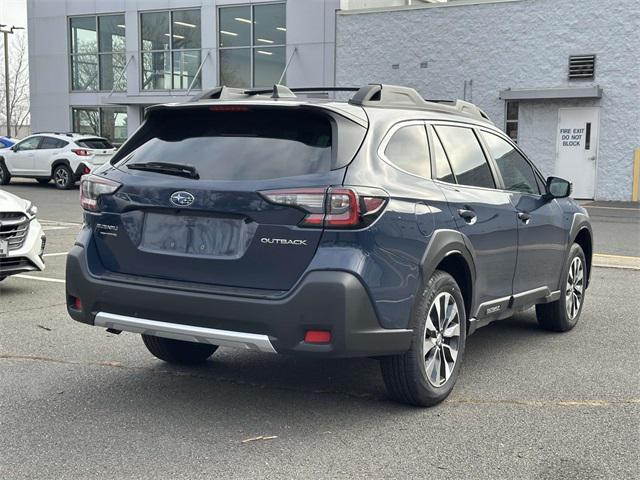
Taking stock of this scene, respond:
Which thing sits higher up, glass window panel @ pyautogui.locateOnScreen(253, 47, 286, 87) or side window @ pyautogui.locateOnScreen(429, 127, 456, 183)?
glass window panel @ pyautogui.locateOnScreen(253, 47, 286, 87)

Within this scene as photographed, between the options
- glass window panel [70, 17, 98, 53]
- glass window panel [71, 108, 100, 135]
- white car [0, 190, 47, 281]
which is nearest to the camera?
white car [0, 190, 47, 281]

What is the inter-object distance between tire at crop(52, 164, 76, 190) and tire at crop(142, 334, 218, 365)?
1865 cm

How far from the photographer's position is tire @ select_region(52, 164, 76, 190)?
22859 millimetres

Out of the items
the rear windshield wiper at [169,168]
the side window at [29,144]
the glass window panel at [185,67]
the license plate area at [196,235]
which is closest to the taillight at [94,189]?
the rear windshield wiper at [169,168]

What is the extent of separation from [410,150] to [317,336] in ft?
4.52

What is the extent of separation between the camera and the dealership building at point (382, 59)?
21.1m

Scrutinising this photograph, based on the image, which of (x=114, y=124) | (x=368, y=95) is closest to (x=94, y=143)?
(x=114, y=124)

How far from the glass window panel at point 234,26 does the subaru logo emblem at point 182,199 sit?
2349 cm

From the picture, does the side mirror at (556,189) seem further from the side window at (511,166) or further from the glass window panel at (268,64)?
the glass window panel at (268,64)

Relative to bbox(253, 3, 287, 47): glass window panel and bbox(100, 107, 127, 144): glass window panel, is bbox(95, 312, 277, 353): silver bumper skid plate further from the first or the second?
bbox(100, 107, 127, 144): glass window panel

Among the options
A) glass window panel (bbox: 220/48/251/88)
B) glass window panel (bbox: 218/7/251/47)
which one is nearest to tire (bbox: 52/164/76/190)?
glass window panel (bbox: 220/48/251/88)

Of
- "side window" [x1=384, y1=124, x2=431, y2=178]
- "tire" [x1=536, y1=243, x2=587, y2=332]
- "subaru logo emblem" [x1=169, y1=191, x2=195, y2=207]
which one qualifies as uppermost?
"side window" [x1=384, y1=124, x2=431, y2=178]

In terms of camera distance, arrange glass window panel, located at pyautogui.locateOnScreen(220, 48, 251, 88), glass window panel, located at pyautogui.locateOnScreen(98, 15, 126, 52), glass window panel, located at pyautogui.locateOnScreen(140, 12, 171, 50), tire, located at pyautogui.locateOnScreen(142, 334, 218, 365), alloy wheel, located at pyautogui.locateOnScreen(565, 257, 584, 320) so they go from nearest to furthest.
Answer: tire, located at pyautogui.locateOnScreen(142, 334, 218, 365) → alloy wheel, located at pyautogui.locateOnScreen(565, 257, 584, 320) → glass window panel, located at pyautogui.locateOnScreen(220, 48, 251, 88) → glass window panel, located at pyautogui.locateOnScreen(140, 12, 171, 50) → glass window panel, located at pyautogui.locateOnScreen(98, 15, 126, 52)

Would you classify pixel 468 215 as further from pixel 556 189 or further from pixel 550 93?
pixel 550 93
